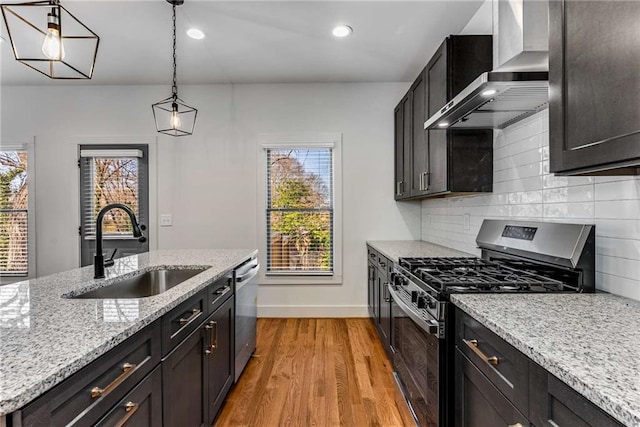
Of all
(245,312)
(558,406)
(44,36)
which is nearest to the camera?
(558,406)

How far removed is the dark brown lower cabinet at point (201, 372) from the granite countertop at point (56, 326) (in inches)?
9.8

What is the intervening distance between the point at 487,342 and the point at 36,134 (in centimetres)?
515

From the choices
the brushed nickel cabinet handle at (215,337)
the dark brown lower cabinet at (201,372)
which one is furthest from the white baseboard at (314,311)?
the brushed nickel cabinet handle at (215,337)

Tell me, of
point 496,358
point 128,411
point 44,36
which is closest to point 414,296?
point 496,358

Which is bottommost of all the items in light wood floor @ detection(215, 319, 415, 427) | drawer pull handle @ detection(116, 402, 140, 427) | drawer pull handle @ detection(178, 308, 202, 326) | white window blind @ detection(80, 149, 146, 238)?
light wood floor @ detection(215, 319, 415, 427)

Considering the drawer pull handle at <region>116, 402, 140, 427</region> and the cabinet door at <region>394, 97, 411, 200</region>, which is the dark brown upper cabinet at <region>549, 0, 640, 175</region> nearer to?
the drawer pull handle at <region>116, 402, 140, 427</region>

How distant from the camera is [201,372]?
1736 millimetres

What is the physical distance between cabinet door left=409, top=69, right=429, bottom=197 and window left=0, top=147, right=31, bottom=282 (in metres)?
4.46

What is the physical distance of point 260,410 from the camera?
2.23 m

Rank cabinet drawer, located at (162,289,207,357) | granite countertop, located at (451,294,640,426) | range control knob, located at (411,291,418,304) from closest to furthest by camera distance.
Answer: granite countertop, located at (451,294,640,426)
cabinet drawer, located at (162,289,207,357)
range control knob, located at (411,291,418,304)

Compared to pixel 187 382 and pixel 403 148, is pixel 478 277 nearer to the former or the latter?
pixel 187 382

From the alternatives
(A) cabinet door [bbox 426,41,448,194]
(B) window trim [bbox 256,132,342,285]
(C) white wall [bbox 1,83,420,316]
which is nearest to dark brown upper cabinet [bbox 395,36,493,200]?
(A) cabinet door [bbox 426,41,448,194]

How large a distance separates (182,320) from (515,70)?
1.91m

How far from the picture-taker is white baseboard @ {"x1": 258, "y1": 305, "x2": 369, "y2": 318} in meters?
4.09
